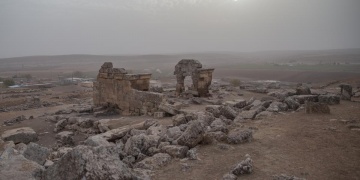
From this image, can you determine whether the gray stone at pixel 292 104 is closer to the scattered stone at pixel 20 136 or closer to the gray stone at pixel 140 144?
the gray stone at pixel 140 144

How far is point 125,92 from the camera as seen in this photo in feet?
49.0

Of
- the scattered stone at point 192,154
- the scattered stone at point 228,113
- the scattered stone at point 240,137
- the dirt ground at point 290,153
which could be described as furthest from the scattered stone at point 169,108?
the scattered stone at point 192,154

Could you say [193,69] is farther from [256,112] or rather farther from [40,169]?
[40,169]

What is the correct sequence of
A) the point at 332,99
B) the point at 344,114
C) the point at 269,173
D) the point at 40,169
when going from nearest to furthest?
the point at 40,169
the point at 269,173
the point at 344,114
the point at 332,99

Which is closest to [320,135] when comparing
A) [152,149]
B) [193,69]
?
[152,149]

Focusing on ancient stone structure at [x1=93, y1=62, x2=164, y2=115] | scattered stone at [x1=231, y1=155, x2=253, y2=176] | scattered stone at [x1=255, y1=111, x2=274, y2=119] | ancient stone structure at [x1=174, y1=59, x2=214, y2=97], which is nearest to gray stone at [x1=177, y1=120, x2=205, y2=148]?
scattered stone at [x1=231, y1=155, x2=253, y2=176]

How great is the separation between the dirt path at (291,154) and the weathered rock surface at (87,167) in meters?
1.45

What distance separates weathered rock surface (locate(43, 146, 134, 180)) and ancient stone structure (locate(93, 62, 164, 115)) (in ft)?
28.6

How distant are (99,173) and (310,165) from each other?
13.2ft

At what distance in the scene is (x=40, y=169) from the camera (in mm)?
4359

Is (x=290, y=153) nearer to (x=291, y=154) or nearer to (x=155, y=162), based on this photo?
(x=291, y=154)

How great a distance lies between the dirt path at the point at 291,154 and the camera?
5305 mm

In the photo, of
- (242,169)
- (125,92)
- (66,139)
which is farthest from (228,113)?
(125,92)

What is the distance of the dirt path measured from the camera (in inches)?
209
